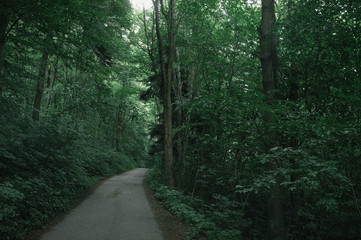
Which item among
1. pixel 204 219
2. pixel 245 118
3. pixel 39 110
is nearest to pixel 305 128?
pixel 245 118

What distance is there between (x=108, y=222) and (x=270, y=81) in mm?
6482

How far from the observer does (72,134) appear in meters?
11.3

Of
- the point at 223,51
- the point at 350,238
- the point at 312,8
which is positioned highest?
the point at 223,51

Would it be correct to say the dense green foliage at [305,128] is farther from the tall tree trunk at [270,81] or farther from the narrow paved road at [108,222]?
the narrow paved road at [108,222]

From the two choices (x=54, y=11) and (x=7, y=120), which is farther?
(x=7, y=120)

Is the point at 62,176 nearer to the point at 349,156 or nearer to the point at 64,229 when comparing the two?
the point at 64,229

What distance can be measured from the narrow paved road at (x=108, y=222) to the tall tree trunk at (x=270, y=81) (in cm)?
341

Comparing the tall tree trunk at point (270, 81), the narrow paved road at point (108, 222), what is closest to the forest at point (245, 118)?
the tall tree trunk at point (270, 81)

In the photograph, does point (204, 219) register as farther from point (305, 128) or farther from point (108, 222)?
point (305, 128)

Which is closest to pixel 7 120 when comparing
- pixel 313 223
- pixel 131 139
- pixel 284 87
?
pixel 284 87

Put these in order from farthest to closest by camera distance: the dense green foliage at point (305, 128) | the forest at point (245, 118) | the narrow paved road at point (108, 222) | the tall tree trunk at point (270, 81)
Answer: the tall tree trunk at point (270, 81)
the narrow paved road at point (108, 222)
the forest at point (245, 118)
the dense green foliage at point (305, 128)

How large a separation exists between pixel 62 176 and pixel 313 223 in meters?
9.01

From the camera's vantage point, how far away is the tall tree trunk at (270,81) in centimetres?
734

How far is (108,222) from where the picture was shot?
751 centimetres
